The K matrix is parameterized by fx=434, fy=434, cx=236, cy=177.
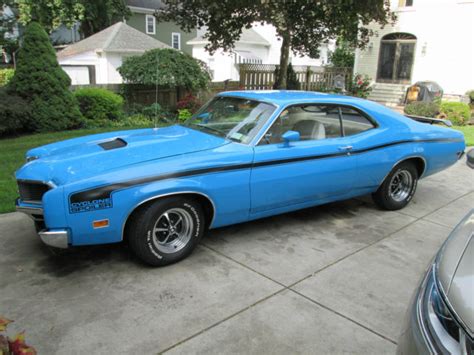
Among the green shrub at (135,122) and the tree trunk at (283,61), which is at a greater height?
the tree trunk at (283,61)

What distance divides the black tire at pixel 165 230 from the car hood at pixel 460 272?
232 centimetres

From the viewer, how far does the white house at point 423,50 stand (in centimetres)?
1856

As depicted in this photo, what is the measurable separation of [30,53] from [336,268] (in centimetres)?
904

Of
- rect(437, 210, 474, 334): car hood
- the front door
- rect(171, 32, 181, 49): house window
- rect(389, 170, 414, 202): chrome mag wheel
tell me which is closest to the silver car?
rect(437, 210, 474, 334): car hood

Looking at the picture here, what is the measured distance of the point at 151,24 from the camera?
35.9 m

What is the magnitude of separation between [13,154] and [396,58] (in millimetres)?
18348

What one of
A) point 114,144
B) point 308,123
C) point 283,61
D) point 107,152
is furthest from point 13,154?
point 283,61

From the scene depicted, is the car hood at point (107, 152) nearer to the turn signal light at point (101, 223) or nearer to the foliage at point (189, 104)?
the turn signal light at point (101, 223)

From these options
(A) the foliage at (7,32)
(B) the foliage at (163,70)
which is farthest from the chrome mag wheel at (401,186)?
(A) the foliage at (7,32)

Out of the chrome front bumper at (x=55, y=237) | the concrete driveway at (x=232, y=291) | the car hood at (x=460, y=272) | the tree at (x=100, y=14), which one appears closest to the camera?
the car hood at (x=460, y=272)

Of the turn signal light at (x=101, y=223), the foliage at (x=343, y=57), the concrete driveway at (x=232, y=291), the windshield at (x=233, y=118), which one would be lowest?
the concrete driveway at (x=232, y=291)

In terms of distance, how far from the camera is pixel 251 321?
127 inches

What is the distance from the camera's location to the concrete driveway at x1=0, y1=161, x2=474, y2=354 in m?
3.02

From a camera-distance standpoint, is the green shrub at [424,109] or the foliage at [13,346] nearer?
the foliage at [13,346]
